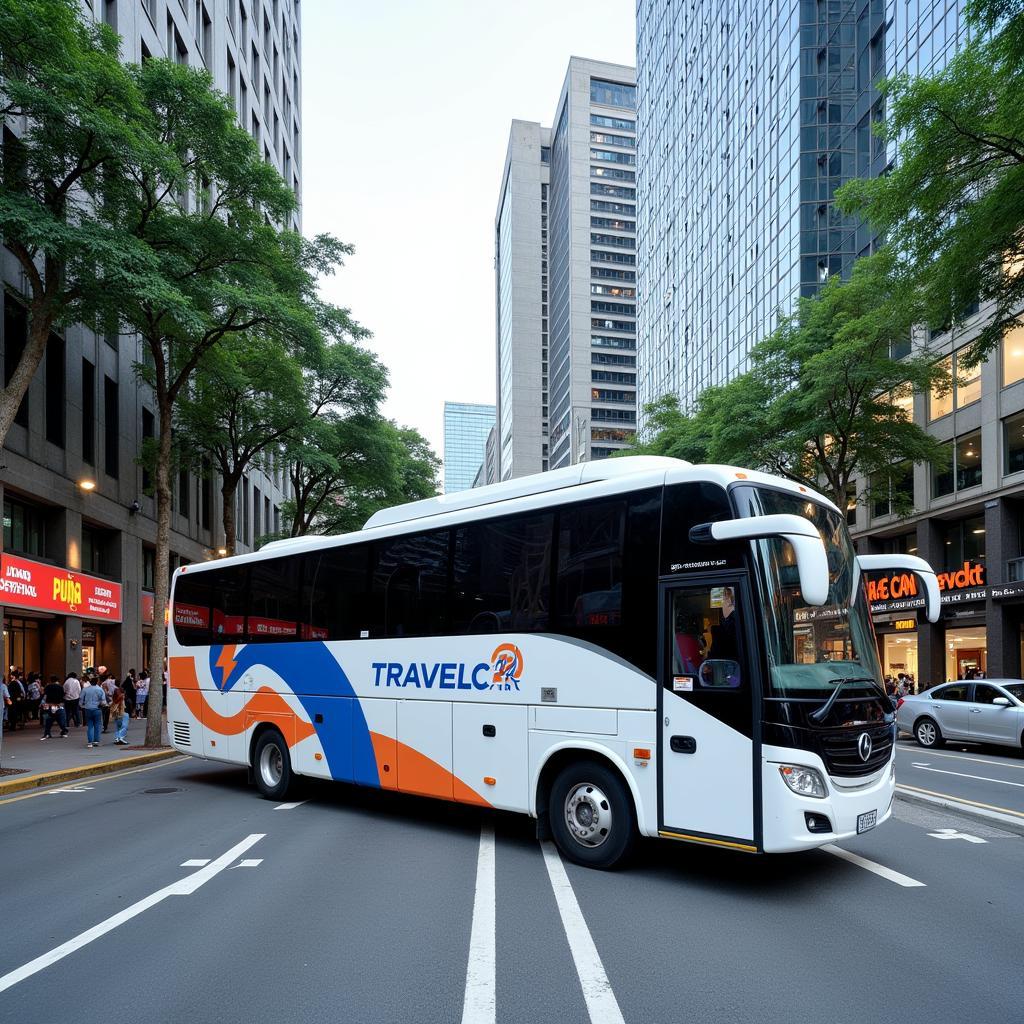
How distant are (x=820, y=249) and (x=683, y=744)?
41.3 metres

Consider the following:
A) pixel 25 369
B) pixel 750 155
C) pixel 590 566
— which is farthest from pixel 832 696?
pixel 750 155

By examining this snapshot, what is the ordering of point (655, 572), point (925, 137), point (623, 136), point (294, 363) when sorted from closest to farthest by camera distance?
1. point (655, 572)
2. point (925, 137)
3. point (294, 363)
4. point (623, 136)

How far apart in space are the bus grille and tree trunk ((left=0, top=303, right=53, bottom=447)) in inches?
531

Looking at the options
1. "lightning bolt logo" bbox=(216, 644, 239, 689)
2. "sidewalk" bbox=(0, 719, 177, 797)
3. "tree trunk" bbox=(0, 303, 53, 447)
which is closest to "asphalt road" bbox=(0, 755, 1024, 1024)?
"lightning bolt logo" bbox=(216, 644, 239, 689)

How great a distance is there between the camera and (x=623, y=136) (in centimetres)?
13062

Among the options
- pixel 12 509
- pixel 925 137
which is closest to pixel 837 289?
pixel 925 137

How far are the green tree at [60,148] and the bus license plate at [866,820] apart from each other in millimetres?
14245

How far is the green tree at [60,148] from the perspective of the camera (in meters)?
13.6

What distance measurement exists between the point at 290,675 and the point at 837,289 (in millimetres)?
21676

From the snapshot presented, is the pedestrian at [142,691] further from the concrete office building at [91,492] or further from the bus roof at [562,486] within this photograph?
the bus roof at [562,486]

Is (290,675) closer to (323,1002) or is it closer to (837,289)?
(323,1002)

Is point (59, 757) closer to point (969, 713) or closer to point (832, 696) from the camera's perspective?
point (832, 696)

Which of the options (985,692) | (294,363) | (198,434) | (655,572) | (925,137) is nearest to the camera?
(655,572)

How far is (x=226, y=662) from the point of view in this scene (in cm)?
1259
